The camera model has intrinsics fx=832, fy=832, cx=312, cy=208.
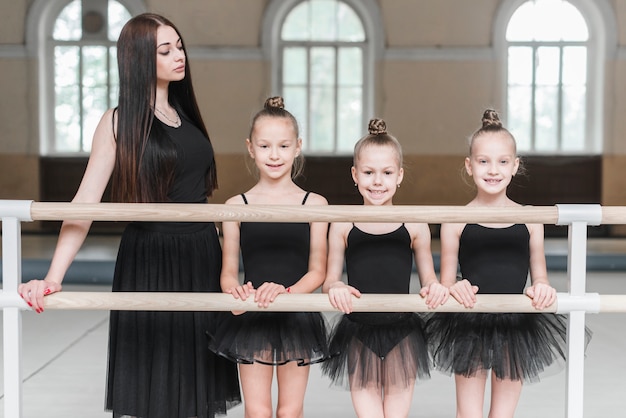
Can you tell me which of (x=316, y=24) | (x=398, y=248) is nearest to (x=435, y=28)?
(x=316, y=24)

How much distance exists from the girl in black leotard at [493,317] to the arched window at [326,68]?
8427mm

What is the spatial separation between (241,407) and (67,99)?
26.7 feet

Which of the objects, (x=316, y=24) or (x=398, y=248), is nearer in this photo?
(x=398, y=248)

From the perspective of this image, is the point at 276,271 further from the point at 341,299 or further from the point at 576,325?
the point at 576,325

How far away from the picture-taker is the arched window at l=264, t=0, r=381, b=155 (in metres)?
10.7

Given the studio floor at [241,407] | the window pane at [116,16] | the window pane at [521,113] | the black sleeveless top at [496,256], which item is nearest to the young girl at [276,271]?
the black sleeveless top at [496,256]

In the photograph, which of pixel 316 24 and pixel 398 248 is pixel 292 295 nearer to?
pixel 398 248

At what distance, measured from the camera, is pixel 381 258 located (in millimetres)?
2334

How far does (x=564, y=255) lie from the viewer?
7.89 meters

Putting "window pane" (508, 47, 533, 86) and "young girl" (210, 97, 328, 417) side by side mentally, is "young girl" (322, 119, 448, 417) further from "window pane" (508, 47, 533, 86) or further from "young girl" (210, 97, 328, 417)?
"window pane" (508, 47, 533, 86)

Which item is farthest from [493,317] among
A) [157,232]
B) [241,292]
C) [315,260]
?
[157,232]

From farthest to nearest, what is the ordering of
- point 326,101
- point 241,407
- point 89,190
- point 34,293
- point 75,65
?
1. point 326,101
2. point 75,65
3. point 241,407
4. point 89,190
5. point 34,293

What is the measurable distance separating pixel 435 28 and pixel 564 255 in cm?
384

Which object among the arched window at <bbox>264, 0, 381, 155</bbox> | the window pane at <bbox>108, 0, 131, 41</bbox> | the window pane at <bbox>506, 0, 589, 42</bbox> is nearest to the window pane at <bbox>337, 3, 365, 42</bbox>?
the arched window at <bbox>264, 0, 381, 155</bbox>
